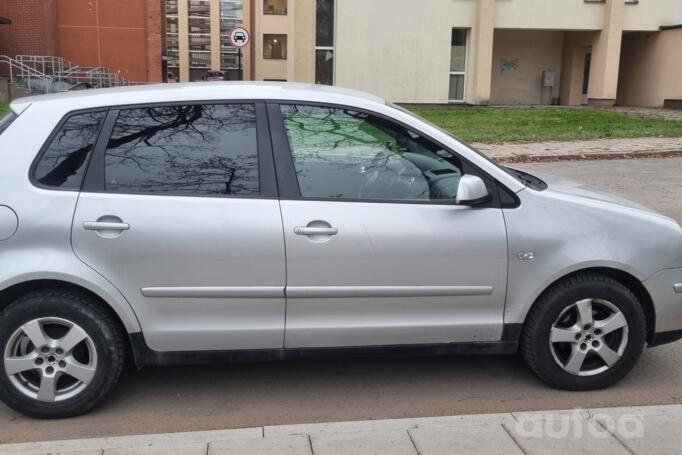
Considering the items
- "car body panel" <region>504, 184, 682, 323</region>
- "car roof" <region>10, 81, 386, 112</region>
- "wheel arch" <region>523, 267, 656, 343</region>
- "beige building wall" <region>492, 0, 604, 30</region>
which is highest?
"beige building wall" <region>492, 0, 604, 30</region>

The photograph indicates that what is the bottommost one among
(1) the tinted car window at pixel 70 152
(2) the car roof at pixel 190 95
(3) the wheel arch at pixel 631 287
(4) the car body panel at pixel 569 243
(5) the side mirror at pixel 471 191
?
(3) the wheel arch at pixel 631 287

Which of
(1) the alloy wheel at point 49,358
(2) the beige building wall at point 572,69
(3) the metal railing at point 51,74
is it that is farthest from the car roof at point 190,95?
(2) the beige building wall at point 572,69

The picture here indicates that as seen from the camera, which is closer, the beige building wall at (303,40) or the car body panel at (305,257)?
the car body panel at (305,257)

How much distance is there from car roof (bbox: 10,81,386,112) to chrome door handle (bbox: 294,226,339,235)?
729 mm

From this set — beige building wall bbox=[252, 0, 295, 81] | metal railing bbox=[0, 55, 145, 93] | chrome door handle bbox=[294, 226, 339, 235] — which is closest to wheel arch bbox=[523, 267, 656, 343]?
chrome door handle bbox=[294, 226, 339, 235]

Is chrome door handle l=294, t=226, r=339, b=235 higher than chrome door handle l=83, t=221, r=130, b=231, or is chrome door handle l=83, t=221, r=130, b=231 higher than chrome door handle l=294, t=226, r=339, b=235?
chrome door handle l=83, t=221, r=130, b=231

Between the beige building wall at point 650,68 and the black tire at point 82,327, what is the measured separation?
2691 centimetres

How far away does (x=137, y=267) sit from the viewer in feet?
11.4

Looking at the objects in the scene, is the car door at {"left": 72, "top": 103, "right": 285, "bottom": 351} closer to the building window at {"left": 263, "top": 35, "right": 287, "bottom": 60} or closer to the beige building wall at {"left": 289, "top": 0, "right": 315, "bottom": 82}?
the beige building wall at {"left": 289, "top": 0, "right": 315, "bottom": 82}

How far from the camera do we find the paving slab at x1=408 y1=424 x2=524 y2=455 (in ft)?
10.3

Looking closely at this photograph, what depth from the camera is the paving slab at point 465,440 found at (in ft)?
10.3

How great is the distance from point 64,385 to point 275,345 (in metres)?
1.11

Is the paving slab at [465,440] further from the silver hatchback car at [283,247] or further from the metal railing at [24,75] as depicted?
the metal railing at [24,75]

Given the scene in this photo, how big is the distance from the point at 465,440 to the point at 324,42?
23.1 metres
